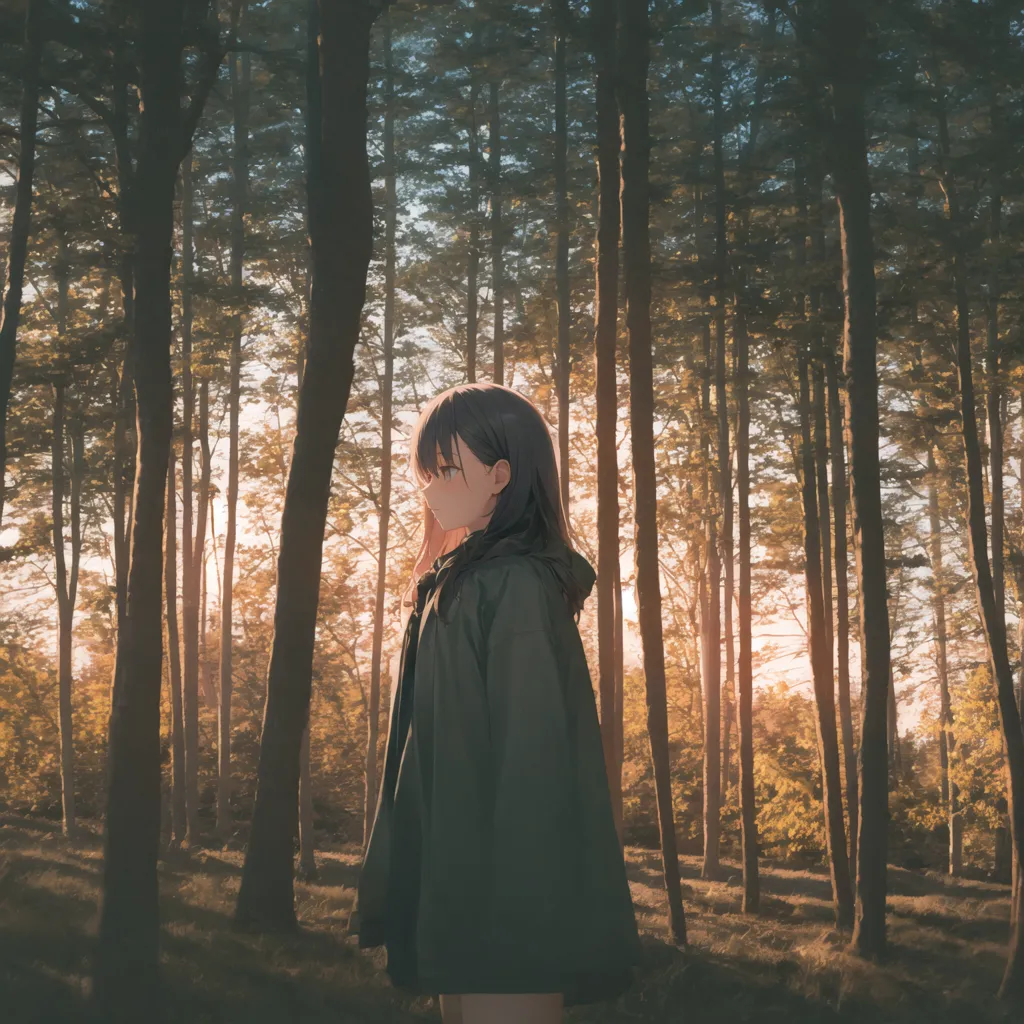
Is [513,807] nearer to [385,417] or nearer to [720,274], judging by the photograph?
[720,274]

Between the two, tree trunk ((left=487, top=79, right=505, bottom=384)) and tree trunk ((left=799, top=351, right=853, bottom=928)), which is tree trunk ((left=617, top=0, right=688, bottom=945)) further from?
tree trunk ((left=487, top=79, right=505, bottom=384))

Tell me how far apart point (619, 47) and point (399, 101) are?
29.8 ft

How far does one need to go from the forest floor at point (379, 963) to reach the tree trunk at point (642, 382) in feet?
5.37

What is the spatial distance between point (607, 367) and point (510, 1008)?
10.8 metres

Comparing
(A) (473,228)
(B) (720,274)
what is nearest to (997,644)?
(B) (720,274)

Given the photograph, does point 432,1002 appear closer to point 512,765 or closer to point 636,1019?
point 636,1019

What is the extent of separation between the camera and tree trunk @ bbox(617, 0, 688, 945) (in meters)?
12.0

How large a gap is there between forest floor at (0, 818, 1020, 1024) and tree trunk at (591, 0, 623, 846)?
2322mm

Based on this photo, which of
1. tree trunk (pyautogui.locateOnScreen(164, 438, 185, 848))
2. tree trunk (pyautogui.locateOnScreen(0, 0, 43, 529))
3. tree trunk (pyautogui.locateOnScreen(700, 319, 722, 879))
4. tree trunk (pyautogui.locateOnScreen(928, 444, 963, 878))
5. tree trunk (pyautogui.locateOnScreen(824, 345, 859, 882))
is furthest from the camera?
tree trunk (pyautogui.locateOnScreen(928, 444, 963, 878))

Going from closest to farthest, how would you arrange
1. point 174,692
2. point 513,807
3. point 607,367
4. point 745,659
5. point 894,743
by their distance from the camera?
point 513,807, point 607,367, point 745,659, point 174,692, point 894,743

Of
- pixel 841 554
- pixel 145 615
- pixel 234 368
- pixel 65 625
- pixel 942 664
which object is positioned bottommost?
pixel 145 615

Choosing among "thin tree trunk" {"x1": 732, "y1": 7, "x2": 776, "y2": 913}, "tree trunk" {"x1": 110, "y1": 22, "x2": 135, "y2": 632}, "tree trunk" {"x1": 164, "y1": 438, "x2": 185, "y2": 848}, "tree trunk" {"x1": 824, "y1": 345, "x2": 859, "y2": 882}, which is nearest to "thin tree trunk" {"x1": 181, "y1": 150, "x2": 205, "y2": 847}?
"tree trunk" {"x1": 164, "y1": 438, "x2": 185, "y2": 848}

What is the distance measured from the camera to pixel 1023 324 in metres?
11.9

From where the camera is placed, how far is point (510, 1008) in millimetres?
1828
